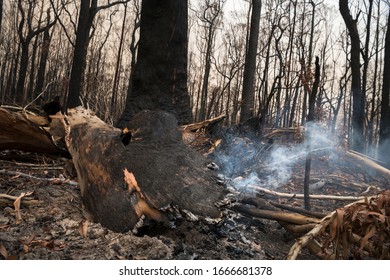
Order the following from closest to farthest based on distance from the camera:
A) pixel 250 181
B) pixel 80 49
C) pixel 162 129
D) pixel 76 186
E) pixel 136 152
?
1. pixel 136 152
2. pixel 162 129
3. pixel 76 186
4. pixel 250 181
5. pixel 80 49

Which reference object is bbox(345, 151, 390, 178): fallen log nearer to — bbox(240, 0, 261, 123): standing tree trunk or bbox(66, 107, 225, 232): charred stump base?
bbox(66, 107, 225, 232): charred stump base

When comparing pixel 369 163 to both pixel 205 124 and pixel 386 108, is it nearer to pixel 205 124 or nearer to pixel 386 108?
pixel 205 124

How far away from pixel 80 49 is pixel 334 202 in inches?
246

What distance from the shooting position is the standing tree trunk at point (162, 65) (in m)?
2.96

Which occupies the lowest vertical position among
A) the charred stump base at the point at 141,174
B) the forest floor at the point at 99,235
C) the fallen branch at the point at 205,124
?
the forest floor at the point at 99,235

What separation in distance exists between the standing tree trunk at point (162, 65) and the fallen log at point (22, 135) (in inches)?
28.5

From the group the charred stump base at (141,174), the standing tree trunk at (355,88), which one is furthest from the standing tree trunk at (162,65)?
the standing tree trunk at (355,88)

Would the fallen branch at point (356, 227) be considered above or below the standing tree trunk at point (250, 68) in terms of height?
below

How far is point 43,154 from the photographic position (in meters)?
2.58

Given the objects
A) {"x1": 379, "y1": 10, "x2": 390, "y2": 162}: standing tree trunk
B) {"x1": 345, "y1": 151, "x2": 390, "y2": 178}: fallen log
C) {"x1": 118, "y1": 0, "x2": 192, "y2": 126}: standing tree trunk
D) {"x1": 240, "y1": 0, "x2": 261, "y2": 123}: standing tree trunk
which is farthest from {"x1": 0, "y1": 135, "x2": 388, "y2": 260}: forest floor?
{"x1": 240, "y1": 0, "x2": 261, "y2": 123}: standing tree trunk

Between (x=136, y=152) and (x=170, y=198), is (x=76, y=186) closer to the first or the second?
(x=136, y=152)

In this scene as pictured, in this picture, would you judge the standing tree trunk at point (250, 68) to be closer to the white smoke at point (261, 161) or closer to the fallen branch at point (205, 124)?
the white smoke at point (261, 161)

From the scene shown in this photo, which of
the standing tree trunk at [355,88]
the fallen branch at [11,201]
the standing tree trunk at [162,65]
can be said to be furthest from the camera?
the standing tree trunk at [355,88]
